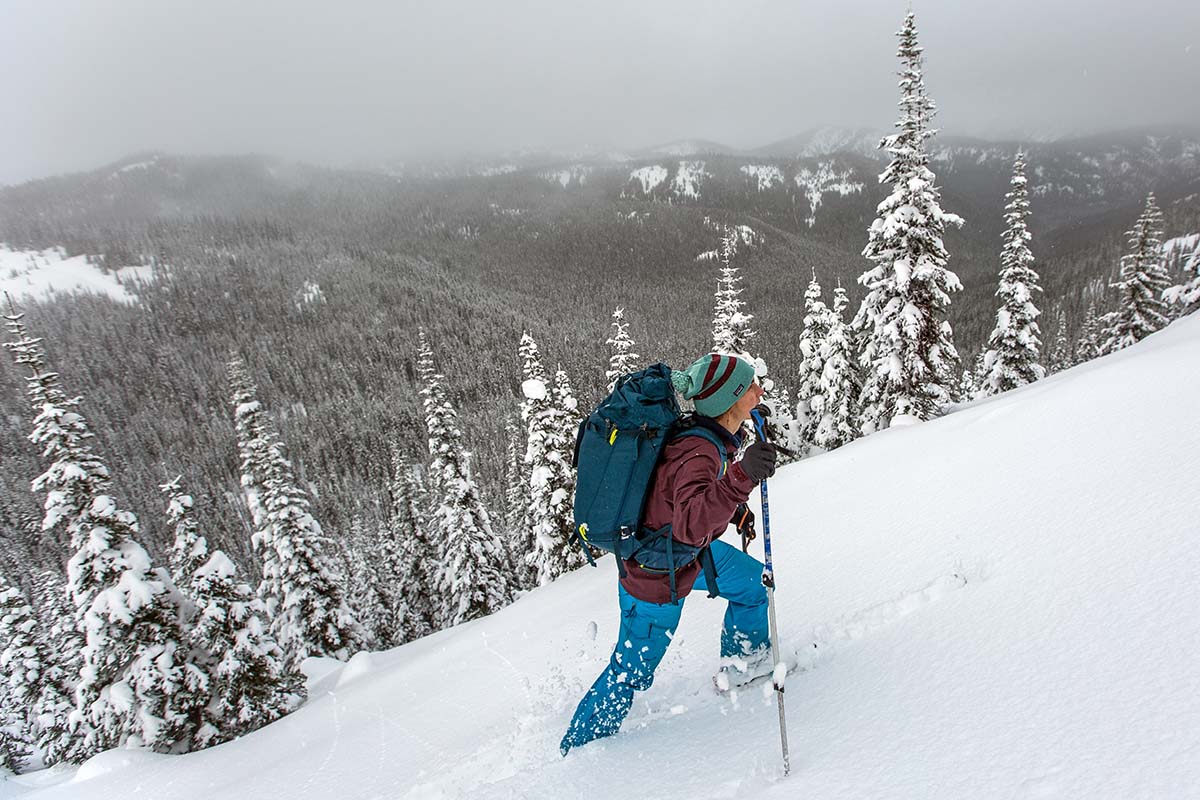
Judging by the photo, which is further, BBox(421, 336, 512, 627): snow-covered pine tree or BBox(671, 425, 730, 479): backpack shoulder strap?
BBox(421, 336, 512, 627): snow-covered pine tree

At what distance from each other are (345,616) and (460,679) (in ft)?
67.9

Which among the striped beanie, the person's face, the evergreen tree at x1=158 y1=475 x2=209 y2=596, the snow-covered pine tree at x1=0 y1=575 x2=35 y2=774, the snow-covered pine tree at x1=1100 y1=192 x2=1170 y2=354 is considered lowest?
the snow-covered pine tree at x1=0 y1=575 x2=35 y2=774

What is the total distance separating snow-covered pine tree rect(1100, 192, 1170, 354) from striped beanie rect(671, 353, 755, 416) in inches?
1185

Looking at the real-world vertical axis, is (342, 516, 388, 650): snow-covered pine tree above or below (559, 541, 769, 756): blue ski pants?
below

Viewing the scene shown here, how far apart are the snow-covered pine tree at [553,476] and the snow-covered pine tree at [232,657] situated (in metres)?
10.7

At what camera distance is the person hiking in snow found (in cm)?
297

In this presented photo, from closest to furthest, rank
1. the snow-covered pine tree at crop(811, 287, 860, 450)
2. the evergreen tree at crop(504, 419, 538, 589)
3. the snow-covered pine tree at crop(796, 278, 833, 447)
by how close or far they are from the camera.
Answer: the snow-covered pine tree at crop(811, 287, 860, 450)
the snow-covered pine tree at crop(796, 278, 833, 447)
the evergreen tree at crop(504, 419, 538, 589)

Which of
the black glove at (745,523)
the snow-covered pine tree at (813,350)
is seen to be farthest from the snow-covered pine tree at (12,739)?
the snow-covered pine tree at (813,350)

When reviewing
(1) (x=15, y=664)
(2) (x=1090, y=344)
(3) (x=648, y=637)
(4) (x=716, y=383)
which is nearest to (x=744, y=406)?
(4) (x=716, y=383)

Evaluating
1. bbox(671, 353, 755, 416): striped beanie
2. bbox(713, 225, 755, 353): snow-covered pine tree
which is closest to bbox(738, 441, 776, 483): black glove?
bbox(671, 353, 755, 416): striped beanie

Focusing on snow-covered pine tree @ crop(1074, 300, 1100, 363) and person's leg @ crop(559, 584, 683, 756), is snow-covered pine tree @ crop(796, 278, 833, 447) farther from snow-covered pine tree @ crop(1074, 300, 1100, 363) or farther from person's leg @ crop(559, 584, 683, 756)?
person's leg @ crop(559, 584, 683, 756)

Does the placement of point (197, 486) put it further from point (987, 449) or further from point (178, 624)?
point (987, 449)

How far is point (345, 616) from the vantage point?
Result: 24.3 meters

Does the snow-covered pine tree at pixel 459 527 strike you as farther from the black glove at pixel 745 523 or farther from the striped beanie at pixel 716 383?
the striped beanie at pixel 716 383
